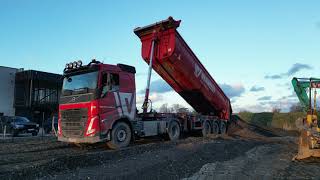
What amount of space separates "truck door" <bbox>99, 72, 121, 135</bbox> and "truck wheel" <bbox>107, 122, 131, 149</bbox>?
40 cm

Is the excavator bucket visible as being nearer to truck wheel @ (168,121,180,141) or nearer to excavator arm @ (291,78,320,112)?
excavator arm @ (291,78,320,112)

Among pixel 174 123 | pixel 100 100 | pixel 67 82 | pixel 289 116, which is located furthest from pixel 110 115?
pixel 289 116

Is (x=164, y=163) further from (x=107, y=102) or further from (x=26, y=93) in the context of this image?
(x=26, y=93)

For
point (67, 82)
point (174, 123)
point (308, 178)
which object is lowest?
point (308, 178)

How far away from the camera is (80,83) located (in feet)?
45.5

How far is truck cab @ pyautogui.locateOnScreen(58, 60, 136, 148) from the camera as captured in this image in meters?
13.2

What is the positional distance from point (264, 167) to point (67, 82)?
791 centimetres

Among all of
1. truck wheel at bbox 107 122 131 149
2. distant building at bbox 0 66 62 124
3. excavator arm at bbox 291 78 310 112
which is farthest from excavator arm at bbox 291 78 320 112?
distant building at bbox 0 66 62 124

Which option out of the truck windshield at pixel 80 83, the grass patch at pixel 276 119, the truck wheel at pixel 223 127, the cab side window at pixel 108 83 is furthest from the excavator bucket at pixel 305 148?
the grass patch at pixel 276 119

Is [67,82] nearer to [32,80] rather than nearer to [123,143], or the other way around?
[123,143]

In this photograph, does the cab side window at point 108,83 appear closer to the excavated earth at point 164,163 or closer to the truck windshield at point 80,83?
the truck windshield at point 80,83

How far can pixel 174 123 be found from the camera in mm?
16984

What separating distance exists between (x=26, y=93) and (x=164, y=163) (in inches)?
1286

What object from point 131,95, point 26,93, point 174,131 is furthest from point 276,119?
point 26,93
